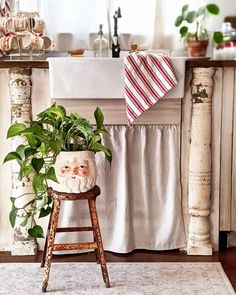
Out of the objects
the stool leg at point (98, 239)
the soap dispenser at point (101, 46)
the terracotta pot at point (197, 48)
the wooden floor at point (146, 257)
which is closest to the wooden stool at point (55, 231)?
the stool leg at point (98, 239)

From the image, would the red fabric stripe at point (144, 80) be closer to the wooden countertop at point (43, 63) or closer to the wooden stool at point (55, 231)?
the wooden countertop at point (43, 63)

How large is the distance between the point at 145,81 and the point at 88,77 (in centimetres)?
25

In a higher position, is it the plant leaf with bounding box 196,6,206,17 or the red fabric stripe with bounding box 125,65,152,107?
the plant leaf with bounding box 196,6,206,17

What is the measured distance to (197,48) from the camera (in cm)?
280

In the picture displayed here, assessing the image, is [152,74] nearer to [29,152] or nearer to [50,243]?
[29,152]

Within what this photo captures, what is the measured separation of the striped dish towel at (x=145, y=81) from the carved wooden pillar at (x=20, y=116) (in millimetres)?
469

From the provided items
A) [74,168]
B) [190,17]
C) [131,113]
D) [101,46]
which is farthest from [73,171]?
[190,17]

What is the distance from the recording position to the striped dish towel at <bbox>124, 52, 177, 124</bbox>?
7.61ft

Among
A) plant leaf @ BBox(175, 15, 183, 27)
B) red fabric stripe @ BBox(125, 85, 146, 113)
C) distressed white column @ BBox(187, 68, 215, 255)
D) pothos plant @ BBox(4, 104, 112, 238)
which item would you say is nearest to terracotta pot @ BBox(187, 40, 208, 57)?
plant leaf @ BBox(175, 15, 183, 27)

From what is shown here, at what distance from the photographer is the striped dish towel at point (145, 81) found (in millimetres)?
2318

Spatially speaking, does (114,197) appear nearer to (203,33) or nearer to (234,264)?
(234,264)

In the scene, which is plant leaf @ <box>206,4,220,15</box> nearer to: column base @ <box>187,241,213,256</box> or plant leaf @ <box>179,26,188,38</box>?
plant leaf @ <box>179,26,188,38</box>

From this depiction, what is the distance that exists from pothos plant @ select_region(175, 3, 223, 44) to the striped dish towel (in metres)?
0.57

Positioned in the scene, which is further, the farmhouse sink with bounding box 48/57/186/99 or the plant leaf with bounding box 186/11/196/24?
the plant leaf with bounding box 186/11/196/24
